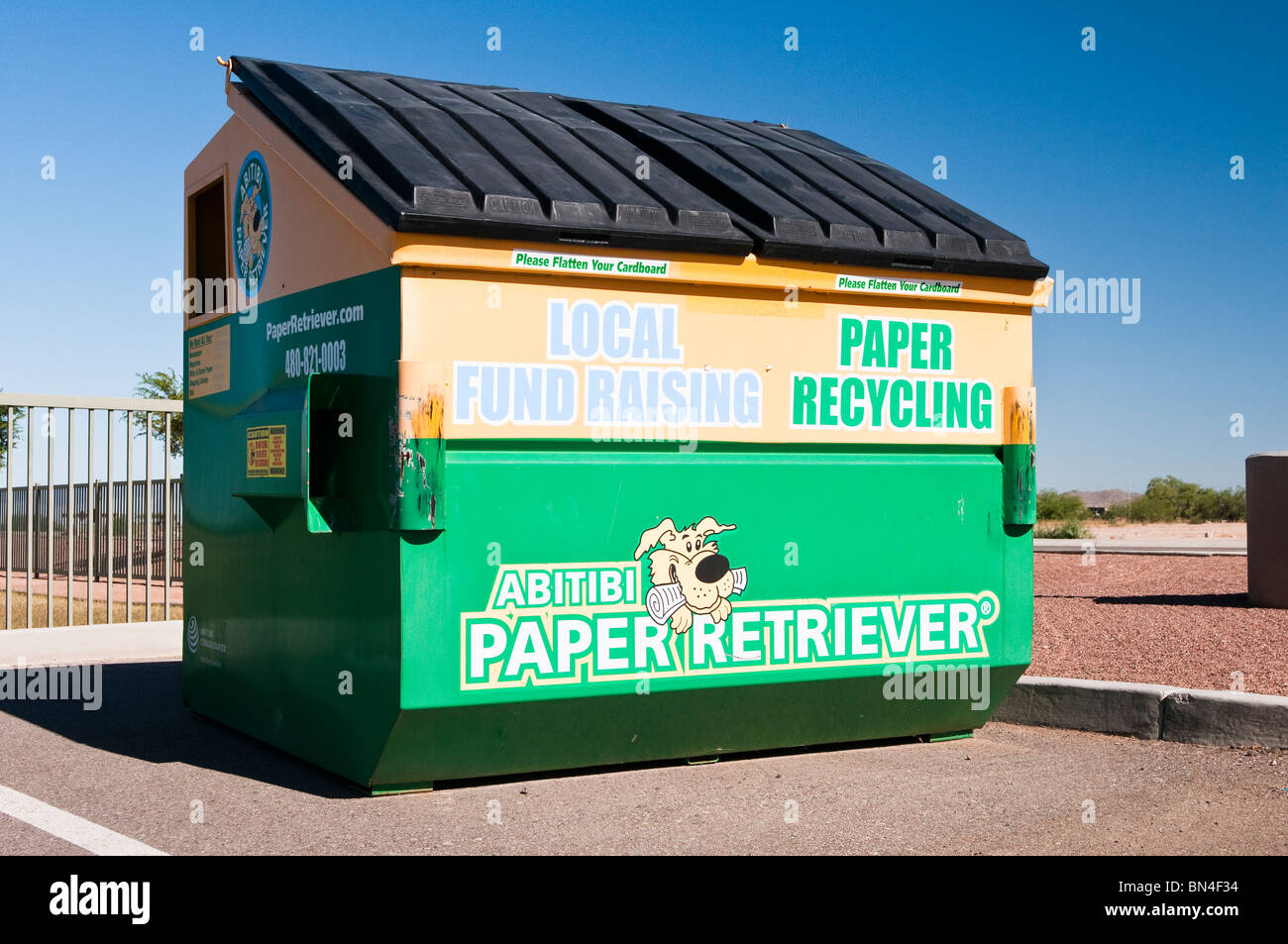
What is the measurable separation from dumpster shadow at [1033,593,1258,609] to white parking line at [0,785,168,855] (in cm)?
983

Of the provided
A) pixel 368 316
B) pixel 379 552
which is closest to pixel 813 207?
pixel 368 316

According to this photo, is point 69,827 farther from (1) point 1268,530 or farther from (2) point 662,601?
(1) point 1268,530

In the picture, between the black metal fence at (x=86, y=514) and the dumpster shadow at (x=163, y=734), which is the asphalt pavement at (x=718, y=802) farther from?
the black metal fence at (x=86, y=514)

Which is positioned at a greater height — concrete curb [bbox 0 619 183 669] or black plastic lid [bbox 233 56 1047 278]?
black plastic lid [bbox 233 56 1047 278]

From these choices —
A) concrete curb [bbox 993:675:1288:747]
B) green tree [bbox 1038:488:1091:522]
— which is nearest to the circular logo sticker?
concrete curb [bbox 993:675:1288:747]

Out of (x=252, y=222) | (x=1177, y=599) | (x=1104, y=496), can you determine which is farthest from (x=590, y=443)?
(x=1104, y=496)

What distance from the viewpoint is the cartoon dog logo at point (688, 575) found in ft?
20.0

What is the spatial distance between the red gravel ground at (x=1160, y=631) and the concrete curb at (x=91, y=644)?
7003mm

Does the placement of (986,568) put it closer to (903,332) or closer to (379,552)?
(903,332)

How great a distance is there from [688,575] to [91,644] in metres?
6.25

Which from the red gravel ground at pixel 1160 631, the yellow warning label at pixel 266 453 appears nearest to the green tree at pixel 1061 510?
the red gravel ground at pixel 1160 631

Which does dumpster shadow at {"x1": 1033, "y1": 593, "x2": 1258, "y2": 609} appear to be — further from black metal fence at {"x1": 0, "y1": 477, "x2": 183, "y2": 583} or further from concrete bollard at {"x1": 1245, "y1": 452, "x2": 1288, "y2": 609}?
black metal fence at {"x1": 0, "y1": 477, "x2": 183, "y2": 583}

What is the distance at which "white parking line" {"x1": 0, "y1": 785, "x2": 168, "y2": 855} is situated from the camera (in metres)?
4.89
